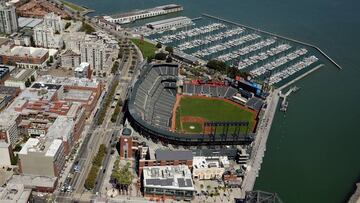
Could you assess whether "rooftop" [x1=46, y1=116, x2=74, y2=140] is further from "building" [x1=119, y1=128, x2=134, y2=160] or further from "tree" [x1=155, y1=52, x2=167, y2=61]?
"tree" [x1=155, y1=52, x2=167, y2=61]

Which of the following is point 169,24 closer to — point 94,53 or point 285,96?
point 94,53

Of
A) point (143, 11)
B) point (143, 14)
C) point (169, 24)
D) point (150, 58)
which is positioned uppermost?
point (143, 11)

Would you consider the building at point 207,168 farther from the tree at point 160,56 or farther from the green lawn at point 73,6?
the green lawn at point 73,6

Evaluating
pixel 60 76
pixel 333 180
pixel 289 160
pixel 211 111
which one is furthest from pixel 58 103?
pixel 333 180

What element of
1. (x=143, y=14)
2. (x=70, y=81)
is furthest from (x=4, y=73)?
(x=143, y=14)

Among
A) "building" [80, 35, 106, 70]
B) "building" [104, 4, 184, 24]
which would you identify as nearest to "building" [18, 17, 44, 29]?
"building" [104, 4, 184, 24]
